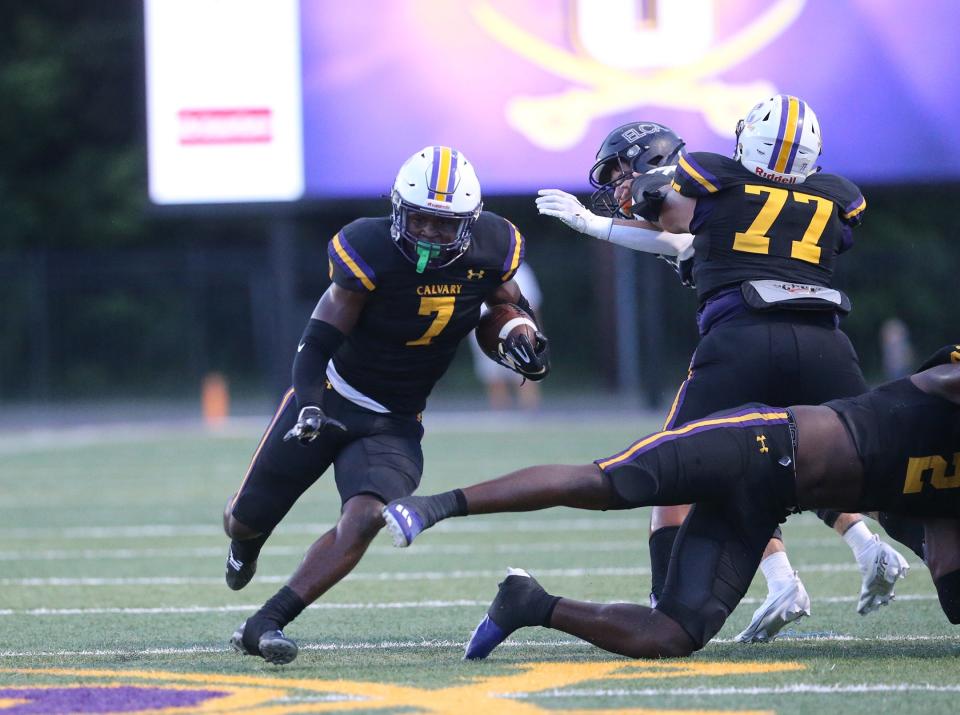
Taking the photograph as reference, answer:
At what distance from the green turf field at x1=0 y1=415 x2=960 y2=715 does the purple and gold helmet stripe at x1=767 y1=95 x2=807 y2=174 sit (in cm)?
156

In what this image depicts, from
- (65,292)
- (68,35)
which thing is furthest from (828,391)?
(68,35)

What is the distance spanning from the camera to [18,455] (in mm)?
14188

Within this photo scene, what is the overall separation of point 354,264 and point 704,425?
1281 millimetres

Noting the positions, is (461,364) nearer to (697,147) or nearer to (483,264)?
(697,147)

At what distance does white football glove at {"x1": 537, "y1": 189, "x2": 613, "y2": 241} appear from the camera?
5.49 meters

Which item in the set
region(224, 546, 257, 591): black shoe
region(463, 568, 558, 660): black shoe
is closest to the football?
region(463, 568, 558, 660): black shoe

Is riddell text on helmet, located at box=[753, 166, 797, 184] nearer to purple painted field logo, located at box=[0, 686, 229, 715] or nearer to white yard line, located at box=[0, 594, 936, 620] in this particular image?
white yard line, located at box=[0, 594, 936, 620]

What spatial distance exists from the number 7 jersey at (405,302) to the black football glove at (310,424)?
0.41 metres

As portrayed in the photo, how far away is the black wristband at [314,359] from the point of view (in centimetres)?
499

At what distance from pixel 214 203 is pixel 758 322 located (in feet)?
35.0

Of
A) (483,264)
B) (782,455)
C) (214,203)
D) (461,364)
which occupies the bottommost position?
(461,364)

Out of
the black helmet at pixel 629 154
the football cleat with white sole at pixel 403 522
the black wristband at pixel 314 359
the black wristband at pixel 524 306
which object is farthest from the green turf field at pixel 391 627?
the black helmet at pixel 629 154

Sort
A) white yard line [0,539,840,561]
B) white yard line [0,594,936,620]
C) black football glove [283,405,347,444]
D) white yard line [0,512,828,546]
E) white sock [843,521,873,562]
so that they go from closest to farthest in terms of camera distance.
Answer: black football glove [283,405,347,444] → white sock [843,521,873,562] → white yard line [0,594,936,620] → white yard line [0,539,840,561] → white yard line [0,512,828,546]

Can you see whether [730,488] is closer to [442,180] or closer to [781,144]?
[781,144]
